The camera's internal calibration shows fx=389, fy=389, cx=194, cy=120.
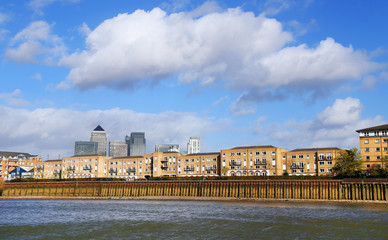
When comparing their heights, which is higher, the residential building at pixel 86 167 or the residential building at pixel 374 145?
the residential building at pixel 374 145

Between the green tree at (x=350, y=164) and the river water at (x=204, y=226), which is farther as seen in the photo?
the green tree at (x=350, y=164)

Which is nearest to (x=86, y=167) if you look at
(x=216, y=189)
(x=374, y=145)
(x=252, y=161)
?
(x=252, y=161)

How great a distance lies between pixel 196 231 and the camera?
48156 mm

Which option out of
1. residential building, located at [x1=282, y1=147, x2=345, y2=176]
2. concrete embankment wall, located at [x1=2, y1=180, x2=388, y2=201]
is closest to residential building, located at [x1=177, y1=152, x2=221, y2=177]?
residential building, located at [x1=282, y1=147, x2=345, y2=176]

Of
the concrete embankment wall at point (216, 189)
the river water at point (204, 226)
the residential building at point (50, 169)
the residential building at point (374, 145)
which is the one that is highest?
the residential building at point (374, 145)

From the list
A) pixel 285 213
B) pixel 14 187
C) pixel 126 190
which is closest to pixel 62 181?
pixel 14 187

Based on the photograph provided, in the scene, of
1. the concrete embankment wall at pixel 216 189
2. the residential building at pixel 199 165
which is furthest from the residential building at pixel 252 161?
the concrete embankment wall at pixel 216 189

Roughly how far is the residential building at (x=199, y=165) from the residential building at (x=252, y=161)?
17.2 feet

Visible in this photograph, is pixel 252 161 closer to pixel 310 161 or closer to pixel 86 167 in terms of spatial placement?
pixel 310 161

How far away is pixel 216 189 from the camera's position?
107875 mm

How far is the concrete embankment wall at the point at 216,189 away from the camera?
90562 mm

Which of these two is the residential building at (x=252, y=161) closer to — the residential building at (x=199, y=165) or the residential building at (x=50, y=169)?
the residential building at (x=199, y=165)

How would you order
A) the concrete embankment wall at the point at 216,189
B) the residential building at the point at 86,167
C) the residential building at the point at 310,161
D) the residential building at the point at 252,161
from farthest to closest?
1. the residential building at the point at 86,167
2. the residential building at the point at 252,161
3. the residential building at the point at 310,161
4. the concrete embankment wall at the point at 216,189

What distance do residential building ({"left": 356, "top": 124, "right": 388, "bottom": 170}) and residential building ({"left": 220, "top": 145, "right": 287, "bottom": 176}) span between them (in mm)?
28329
